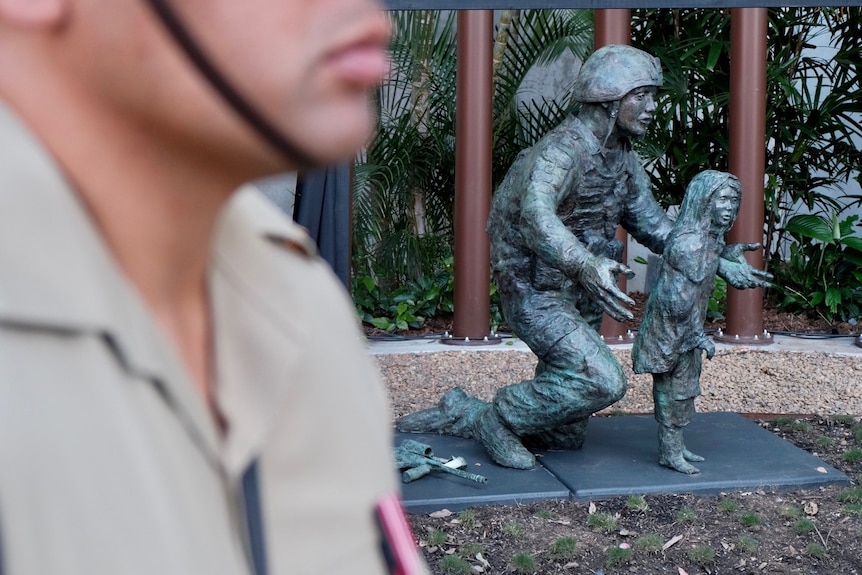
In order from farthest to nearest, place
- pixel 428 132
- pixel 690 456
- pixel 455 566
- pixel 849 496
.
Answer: pixel 428 132
pixel 690 456
pixel 849 496
pixel 455 566

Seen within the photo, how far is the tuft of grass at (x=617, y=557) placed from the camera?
4.22 m

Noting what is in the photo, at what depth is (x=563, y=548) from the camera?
4270mm

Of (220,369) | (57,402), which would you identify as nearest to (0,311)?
(57,402)

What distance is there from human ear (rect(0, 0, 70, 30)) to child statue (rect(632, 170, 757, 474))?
14.2ft

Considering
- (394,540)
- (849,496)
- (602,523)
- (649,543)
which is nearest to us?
(394,540)

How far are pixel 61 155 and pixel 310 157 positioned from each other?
0.55 feet

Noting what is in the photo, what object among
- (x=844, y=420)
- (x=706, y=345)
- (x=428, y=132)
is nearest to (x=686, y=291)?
(x=706, y=345)

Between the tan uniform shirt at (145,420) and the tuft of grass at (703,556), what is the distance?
360cm

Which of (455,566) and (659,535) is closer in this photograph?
(455,566)

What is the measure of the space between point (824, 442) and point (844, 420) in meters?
0.60

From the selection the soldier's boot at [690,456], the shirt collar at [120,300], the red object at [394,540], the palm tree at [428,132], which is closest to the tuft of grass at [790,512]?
the soldier's boot at [690,456]

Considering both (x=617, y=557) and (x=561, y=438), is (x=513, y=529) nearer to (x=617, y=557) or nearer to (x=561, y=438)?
(x=617, y=557)

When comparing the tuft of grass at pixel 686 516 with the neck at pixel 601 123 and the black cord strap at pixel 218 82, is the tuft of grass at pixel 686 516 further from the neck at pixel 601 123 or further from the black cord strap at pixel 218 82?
the black cord strap at pixel 218 82

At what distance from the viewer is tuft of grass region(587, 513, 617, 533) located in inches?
177
